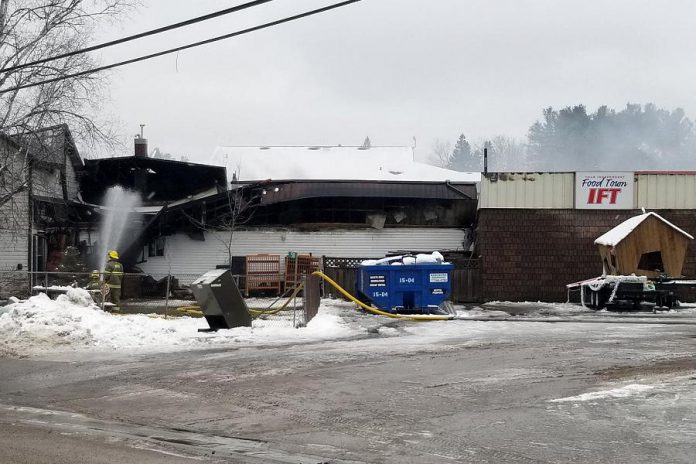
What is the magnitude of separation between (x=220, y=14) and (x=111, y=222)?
21166 millimetres

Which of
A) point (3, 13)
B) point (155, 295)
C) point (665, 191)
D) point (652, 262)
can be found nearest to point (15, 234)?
point (155, 295)

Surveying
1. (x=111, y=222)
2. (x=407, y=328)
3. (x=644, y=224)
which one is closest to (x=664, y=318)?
(x=644, y=224)

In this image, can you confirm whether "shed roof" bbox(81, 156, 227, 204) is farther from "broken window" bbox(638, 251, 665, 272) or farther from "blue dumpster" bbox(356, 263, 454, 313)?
"broken window" bbox(638, 251, 665, 272)

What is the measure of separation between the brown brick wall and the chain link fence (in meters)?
7.35

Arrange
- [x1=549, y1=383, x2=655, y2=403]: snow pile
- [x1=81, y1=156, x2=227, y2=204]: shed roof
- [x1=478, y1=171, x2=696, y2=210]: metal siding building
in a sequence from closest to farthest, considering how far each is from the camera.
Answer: [x1=549, y1=383, x2=655, y2=403]: snow pile
[x1=478, y1=171, x2=696, y2=210]: metal siding building
[x1=81, y1=156, x2=227, y2=204]: shed roof

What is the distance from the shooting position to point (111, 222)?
98.2ft

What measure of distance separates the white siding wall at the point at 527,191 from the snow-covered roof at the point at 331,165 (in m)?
7.65

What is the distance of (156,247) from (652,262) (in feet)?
66.2

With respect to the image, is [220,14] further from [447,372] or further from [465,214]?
[465,214]

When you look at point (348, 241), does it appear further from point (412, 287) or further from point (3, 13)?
point (3, 13)

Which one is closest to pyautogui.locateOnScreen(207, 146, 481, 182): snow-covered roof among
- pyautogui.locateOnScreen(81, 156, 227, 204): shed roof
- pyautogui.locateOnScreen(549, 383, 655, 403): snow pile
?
pyautogui.locateOnScreen(81, 156, 227, 204): shed roof

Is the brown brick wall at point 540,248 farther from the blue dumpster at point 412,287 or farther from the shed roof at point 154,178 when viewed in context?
the shed roof at point 154,178

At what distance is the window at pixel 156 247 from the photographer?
30.9 metres

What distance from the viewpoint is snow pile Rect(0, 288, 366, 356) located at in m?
13.1
